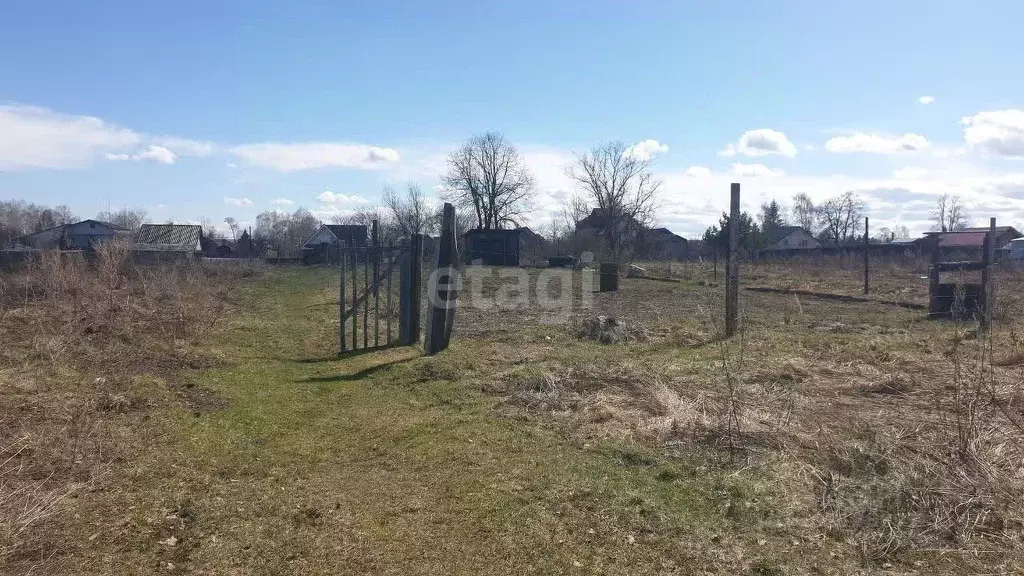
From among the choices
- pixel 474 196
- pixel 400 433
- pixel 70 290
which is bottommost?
pixel 400 433

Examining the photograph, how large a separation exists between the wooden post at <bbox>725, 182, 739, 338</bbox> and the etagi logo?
4409mm

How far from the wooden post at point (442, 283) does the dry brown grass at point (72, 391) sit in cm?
308

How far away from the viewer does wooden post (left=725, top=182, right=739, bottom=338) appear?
39.5 ft

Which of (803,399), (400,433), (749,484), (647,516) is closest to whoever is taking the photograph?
(647,516)

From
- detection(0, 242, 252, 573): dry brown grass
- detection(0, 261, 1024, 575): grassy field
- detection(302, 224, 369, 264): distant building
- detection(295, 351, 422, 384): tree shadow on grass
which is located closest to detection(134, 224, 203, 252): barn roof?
detection(302, 224, 369, 264): distant building

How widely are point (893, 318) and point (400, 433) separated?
13.0m

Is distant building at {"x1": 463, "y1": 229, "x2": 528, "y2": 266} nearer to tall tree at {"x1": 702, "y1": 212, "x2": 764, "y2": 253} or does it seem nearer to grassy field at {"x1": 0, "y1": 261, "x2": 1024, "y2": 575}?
tall tree at {"x1": 702, "y1": 212, "x2": 764, "y2": 253}

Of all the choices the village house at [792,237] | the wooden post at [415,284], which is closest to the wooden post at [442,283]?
the wooden post at [415,284]

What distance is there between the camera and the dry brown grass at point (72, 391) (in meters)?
3.59

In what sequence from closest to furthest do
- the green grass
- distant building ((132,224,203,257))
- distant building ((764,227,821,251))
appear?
the green grass
distant building ((132,224,203,257))
distant building ((764,227,821,251))

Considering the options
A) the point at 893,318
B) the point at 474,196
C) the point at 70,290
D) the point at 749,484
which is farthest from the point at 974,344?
the point at 474,196

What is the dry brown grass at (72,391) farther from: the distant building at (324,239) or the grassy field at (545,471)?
the distant building at (324,239)

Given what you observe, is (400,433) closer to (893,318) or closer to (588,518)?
(588,518)

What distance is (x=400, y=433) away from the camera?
5898mm
